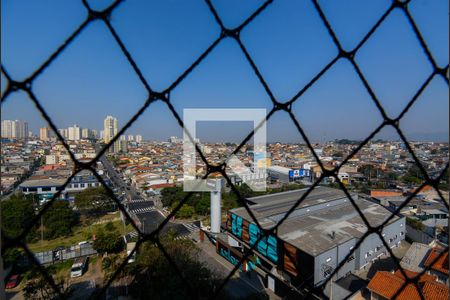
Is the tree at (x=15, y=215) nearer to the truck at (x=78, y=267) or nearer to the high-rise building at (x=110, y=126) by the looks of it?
the high-rise building at (x=110, y=126)

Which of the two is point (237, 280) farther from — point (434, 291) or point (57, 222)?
point (57, 222)

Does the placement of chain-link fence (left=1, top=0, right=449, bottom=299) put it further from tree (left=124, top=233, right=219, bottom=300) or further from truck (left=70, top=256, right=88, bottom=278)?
truck (left=70, top=256, right=88, bottom=278)

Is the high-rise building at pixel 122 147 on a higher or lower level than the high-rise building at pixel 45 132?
higher

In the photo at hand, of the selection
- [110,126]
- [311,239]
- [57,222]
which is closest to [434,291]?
[311,239]

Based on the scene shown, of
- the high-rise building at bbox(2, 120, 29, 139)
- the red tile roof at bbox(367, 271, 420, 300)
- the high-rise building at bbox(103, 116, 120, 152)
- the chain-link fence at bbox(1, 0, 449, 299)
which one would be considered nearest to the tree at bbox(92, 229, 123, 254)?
the high-rise building at bbox(2, 120, 29, 139)

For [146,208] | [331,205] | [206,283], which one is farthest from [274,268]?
[146,208]

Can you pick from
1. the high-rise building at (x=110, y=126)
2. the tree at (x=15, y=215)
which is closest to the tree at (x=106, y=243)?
the tree at (x=15, y=215)
